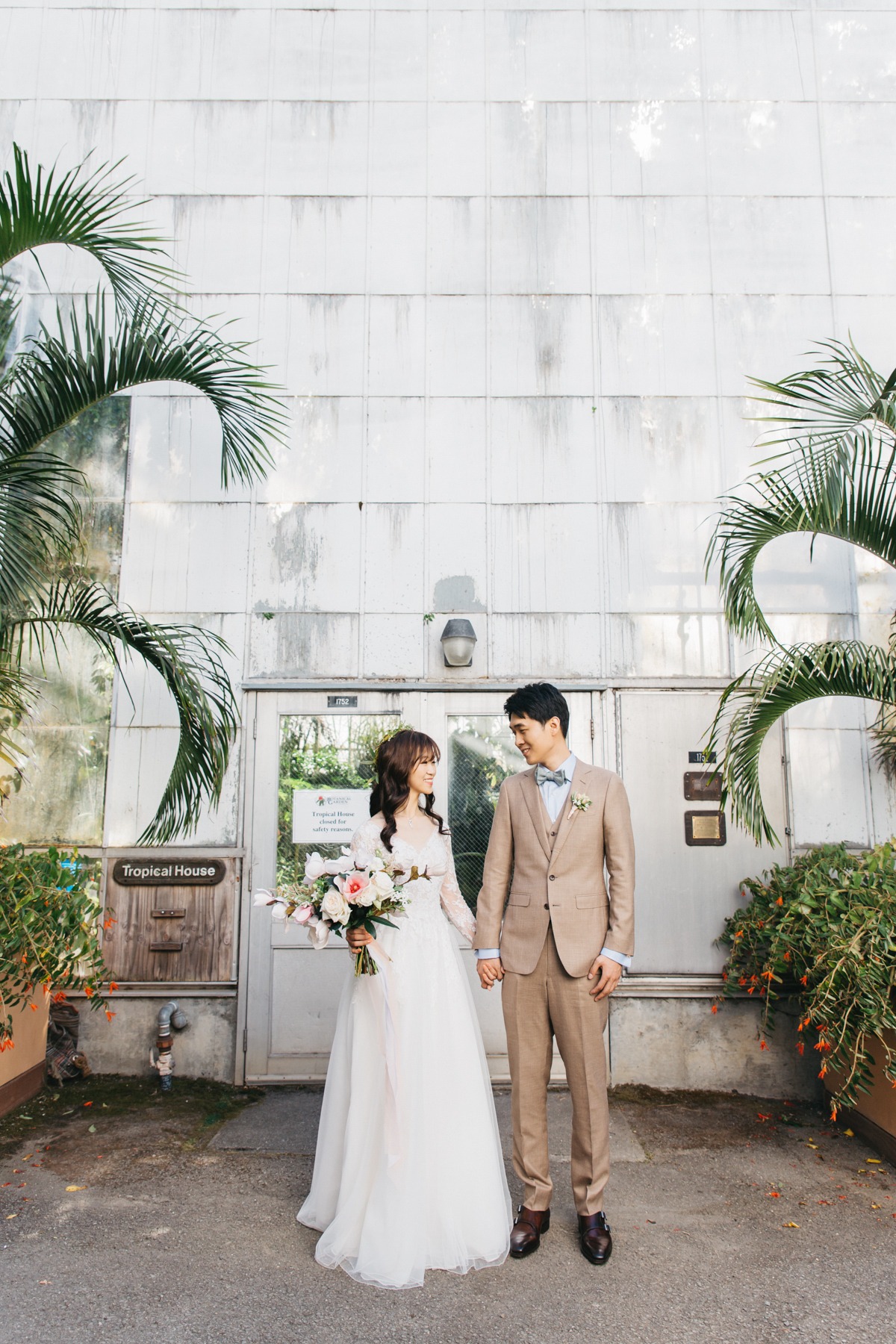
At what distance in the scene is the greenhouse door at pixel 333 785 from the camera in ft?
17.7

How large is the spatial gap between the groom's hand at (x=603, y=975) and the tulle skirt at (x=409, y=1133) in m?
0.49

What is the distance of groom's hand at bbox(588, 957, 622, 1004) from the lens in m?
3.31

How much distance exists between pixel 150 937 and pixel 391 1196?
9.33ft

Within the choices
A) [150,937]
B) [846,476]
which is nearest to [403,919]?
[150,937]

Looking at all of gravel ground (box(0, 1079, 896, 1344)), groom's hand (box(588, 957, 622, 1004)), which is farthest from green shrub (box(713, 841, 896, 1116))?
groom's hand (box(588, 957, 622, 1004))

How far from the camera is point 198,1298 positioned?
118 inches

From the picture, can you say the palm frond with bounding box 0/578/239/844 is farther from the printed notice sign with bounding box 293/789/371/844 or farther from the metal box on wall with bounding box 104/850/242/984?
the printed notice sign with bounding box 293/789/371/844

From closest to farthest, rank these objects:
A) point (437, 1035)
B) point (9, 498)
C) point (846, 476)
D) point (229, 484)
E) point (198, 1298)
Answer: point (198, 1298) < point (437, 1035) < point (9, 498) < point (846, 476) < point (229, 484)

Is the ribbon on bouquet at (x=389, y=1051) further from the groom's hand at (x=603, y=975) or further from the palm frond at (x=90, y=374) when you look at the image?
the palm frond at (x=90, y=374)

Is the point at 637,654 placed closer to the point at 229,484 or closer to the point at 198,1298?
the point at 229,484

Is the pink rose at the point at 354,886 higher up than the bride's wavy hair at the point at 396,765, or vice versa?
the bride's wavy hair at the point at 396,765

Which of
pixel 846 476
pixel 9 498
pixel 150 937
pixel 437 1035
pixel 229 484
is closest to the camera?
pixel 437 1035

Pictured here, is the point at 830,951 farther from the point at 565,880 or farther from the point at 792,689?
the point at 565,880

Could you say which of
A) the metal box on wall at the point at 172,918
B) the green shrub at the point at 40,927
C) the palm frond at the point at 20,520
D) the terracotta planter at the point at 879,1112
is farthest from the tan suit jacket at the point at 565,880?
the palm frond at the point at 20,520
